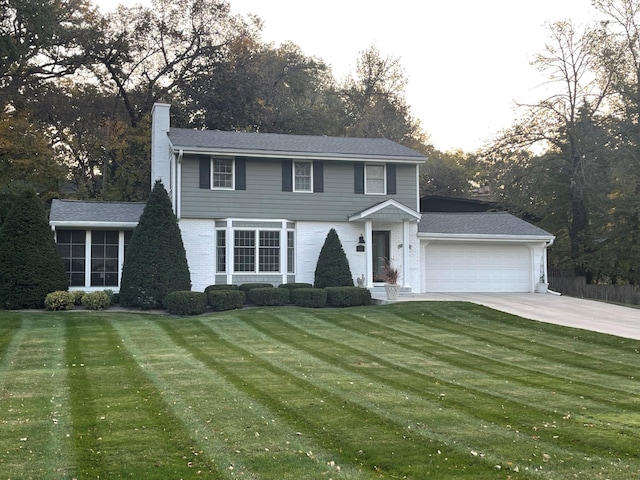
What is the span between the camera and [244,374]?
11.8m

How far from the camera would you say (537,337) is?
16891 mm

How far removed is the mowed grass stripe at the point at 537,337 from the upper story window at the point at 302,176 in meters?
6.32

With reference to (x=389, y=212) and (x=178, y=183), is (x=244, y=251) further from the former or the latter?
(x=389, y=212)

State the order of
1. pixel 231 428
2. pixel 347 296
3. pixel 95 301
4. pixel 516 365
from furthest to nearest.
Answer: pixel 347 296 → pixel 95 301 → pixel 516 365 → pixel 231 428

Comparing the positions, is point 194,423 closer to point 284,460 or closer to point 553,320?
point 284,460

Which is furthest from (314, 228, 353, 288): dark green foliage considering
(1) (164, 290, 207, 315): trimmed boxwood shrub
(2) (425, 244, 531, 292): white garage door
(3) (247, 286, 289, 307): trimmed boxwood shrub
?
(1) (164, 290, 207, 315): trimmed boxwood shrub

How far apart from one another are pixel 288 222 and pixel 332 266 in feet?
7.81

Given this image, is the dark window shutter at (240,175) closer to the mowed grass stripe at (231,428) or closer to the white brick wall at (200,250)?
the white brick wall at (200,250)

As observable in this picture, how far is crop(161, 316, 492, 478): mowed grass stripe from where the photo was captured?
6.92 meters

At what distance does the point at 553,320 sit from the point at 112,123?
83.7ft

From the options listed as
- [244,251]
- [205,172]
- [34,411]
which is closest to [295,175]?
[205,172]

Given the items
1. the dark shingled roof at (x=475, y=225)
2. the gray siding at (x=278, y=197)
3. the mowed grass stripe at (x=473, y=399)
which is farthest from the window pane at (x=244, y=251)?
the mowed grass stripe at (x=473, y=399)

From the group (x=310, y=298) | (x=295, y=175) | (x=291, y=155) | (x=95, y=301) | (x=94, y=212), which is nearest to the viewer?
(x=95, y=301)

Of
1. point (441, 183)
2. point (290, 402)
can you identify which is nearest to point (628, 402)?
point (290, 402)
